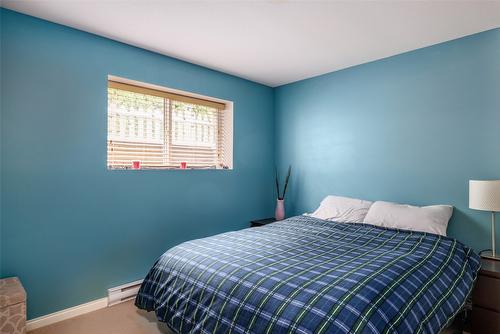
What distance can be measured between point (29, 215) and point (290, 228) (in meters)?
2.19

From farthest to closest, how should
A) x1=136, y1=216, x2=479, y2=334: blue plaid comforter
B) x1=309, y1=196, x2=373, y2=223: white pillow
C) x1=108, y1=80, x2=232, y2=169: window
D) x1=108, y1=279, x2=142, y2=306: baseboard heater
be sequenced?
x1=309, y1=196, x2=373, y2=223: white pillow, x1=108, y1=80, x2=232, y2=169: window, x1=108, y1=279, x2=142, y2=306: baseboard heater, x1=136, y1=216, x2=479, y2=334: blue plaid comforter

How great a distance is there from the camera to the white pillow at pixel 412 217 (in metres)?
2.46

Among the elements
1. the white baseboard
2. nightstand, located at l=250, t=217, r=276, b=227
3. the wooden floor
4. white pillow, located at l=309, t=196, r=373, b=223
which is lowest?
the wooden floor

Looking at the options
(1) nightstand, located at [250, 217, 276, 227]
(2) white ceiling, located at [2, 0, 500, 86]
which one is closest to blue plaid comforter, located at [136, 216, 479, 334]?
(1) nightstand, located at [250, 217, 276, 227]

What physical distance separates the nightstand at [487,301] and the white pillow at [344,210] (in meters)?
1.04

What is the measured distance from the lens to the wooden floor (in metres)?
2.17

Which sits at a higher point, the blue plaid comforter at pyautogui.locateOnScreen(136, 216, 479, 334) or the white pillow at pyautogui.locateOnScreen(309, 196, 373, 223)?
the white pillow at pyautogui.locateOnScreen(309, 196, 373, 223)

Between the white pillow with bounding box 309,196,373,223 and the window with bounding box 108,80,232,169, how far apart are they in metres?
1.33

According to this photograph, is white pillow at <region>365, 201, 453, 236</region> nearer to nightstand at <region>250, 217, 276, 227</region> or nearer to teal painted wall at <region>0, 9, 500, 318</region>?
teal painted wall at <region>0, 9, 500, 318</region>

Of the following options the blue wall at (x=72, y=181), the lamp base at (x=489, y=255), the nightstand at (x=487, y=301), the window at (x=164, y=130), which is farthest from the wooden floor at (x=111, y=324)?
the lamp base at (x=489, y=255)

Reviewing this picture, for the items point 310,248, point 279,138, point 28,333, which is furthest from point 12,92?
point 279,138

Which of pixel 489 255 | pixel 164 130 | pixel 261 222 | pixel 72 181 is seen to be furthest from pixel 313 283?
pixel 164 130

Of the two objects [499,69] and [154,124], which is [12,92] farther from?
[499,69]

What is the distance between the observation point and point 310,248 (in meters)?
2.14
